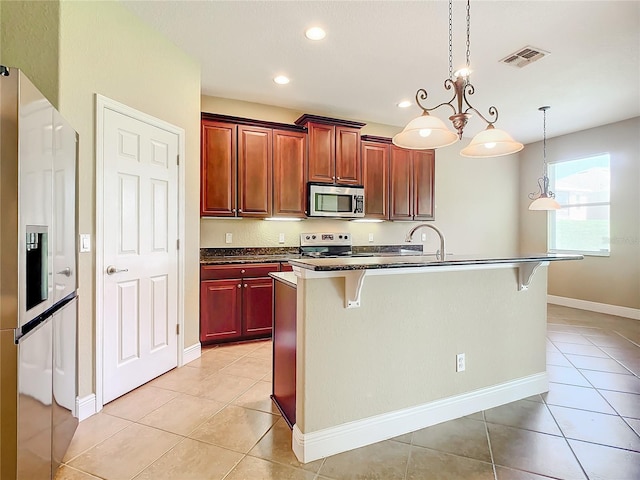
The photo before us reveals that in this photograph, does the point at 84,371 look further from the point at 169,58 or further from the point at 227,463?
the point at 169,58

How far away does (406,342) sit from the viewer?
1.99 m

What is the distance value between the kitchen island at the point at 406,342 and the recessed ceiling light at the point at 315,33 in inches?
77.4

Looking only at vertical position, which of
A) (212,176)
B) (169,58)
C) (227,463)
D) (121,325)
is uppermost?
(169,58)

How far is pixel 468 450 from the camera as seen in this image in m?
1.83

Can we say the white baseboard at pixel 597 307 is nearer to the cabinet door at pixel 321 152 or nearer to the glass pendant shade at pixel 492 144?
the glass pendant shade at pixel 492 144

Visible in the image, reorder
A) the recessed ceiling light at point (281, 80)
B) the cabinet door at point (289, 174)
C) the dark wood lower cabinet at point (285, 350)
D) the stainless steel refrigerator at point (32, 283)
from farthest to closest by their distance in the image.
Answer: the cabinet door at point (289, 174)
the recessed ceiling light at point (281, 80)
the dark wood lower cabinet at point (285, 350)
the stainless steel refrigerator at point (32, 283)

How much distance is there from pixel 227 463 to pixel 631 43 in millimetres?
4423

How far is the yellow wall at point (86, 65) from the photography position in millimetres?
2025

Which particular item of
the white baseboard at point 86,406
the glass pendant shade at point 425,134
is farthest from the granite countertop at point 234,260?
the glass pendant shade at point 425,134

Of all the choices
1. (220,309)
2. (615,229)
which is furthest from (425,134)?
(615,229)

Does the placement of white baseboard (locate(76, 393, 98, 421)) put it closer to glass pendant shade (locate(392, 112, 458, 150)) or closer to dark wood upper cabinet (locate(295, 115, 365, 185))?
glass pendant shade (locate(392, 112, 458, 150))

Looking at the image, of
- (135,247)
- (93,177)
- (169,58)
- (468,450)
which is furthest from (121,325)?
(468,450)

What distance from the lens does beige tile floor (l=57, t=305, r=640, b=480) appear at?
5.47ft

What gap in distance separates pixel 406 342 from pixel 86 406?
6.87ft
